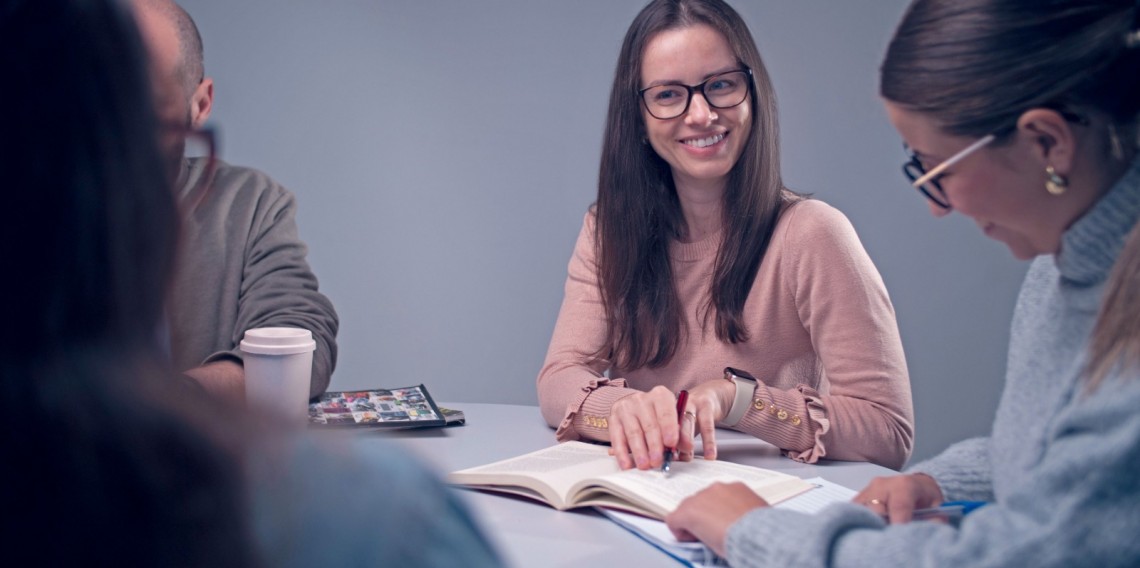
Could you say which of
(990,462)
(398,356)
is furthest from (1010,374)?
(398,356)

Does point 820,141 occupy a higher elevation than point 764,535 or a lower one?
higher

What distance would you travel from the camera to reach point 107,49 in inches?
15.8

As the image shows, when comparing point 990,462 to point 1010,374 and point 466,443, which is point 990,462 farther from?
point 466,443

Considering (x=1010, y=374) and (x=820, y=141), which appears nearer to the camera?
(x=1010, y=374)

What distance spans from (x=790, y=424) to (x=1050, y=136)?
0.66 m

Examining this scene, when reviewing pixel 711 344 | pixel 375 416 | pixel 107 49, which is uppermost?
pixel 107 49

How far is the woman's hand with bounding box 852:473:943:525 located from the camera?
1.01m

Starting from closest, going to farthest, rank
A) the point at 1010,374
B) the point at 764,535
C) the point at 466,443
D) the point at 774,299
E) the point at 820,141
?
the point at 764,535 → the point at 1010,374 → the point at 466,443 → the point at 774,299 → the point at 820,141

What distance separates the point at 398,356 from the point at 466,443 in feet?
5.39

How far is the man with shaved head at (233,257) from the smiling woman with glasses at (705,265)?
463 mm

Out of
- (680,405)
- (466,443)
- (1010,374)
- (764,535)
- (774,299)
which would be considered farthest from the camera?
(774,299)

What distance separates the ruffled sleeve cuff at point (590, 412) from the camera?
142 centimetres

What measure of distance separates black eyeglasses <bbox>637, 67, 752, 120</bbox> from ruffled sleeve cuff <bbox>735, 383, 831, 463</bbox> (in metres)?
0.60

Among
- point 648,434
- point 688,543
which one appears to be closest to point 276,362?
point 648,434
